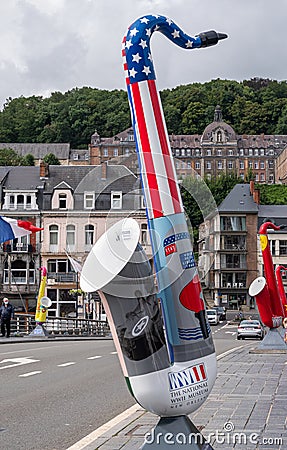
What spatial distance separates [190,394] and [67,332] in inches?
1508

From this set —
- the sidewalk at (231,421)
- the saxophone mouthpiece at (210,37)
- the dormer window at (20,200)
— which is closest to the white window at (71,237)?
the saxophone mouthpiece at (210,37)

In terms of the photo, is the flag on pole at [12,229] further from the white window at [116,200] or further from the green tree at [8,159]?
the green tree at [8,159]

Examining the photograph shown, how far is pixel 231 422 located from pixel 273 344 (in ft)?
47.2

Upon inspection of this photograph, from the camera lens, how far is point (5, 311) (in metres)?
32.4

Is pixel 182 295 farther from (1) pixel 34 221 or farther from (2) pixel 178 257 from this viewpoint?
(1) pixel 34 221

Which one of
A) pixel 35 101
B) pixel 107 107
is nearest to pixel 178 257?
pixel 107 107

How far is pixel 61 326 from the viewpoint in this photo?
4388 centimetres

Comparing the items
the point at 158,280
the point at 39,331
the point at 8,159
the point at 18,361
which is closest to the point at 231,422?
the point at 158,280

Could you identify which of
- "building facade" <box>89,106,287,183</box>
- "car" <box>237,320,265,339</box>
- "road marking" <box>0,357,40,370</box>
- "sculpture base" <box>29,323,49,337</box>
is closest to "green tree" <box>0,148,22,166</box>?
"building facade" <box>89,106,287,183</box>

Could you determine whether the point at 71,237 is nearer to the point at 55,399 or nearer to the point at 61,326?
the point at 55,399

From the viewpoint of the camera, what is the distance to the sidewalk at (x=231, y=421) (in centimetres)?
806

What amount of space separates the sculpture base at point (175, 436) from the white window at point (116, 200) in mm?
1756

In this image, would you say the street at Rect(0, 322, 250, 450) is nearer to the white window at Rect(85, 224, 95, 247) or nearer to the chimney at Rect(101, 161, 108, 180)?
the white window at Rect(85, 224, 95, 247)

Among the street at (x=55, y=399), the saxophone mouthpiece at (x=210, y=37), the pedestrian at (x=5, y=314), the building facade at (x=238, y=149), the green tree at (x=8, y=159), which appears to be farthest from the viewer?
the building facade at (x=238, y=149)
